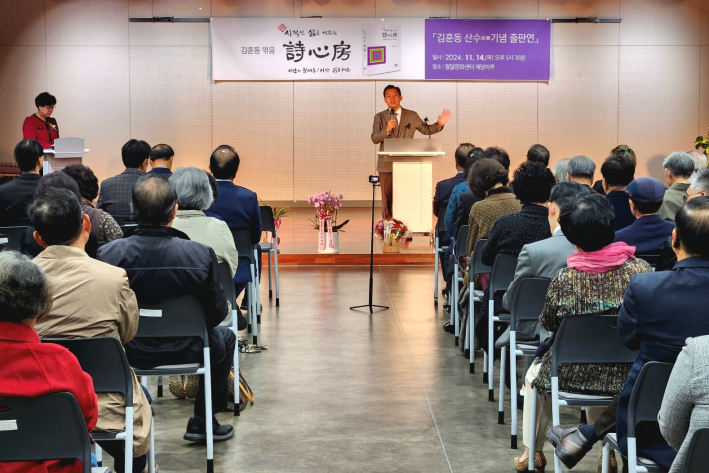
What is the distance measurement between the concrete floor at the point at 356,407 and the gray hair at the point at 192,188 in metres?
1.08

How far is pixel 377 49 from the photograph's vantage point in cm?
1199

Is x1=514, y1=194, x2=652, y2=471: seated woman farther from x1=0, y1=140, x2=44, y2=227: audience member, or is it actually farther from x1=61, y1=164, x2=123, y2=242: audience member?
x1=0, y1=140, x2=44, y2=227: audience member

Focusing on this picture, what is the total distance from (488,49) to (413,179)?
4.01m

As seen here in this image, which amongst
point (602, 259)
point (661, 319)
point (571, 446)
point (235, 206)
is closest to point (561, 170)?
point (235, 206)

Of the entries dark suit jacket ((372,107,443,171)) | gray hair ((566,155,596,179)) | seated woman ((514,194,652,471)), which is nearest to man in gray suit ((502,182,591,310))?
seated woman ((514,194,652,471))

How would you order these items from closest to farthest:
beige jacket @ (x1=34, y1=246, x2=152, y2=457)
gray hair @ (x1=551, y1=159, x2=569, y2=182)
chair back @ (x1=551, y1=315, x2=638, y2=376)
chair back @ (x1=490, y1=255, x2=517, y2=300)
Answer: beige jacket @ (x1=34, y1=246, x2=152, y2=457) < chair back @ (x1=551, y1=315, x2=638, y2=376) < chair back @ (x1=490, y1=255, x2=517, y2=300) < gray hair @ (x1=551, y1=159, x2=569, y2=182)

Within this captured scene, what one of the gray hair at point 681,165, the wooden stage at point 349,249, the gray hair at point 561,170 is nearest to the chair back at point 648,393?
the gray hair at point 681,165

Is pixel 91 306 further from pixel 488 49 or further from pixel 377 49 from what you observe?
pixel 488 49

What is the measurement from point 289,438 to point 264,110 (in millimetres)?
8949

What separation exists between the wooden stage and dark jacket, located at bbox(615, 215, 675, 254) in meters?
4.99

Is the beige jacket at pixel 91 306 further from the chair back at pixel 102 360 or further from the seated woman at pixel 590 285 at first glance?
the seated woman at pixel 590 285

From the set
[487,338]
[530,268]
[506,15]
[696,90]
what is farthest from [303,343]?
[696,90]

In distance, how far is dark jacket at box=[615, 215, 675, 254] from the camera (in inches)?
155

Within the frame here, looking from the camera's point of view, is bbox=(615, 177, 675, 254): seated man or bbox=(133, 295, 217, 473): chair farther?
bbox=(615, 177, 675, 254): seated man
